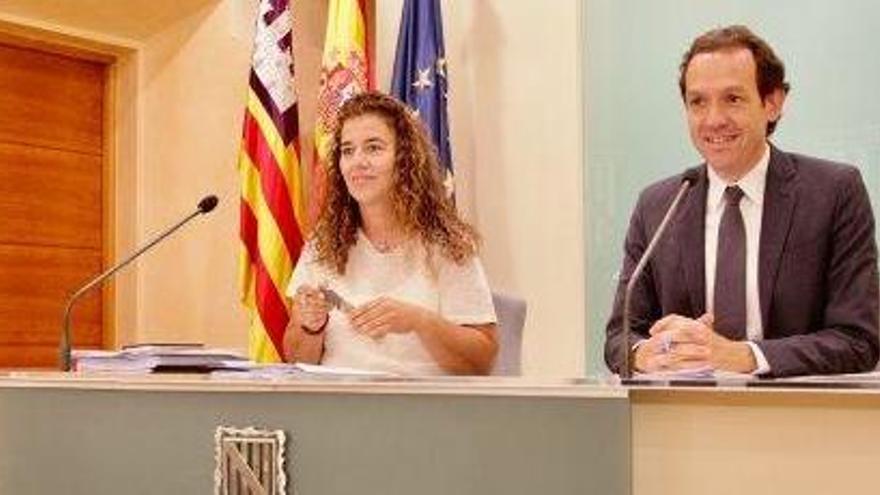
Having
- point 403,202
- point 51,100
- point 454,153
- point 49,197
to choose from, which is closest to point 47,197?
point 49,197

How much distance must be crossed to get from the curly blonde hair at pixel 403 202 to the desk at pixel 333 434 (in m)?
0.83

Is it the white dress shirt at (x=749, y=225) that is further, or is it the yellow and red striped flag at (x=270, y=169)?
the yellow and red striped flag at (x=270, y=169)

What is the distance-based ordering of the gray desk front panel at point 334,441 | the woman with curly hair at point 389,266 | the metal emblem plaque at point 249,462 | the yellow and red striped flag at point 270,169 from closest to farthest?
the gray desk front panel at point 334,441 < the metal emblem plaque at point 249,462 < the woman with curly hair at point 389,266 < the yellow and red striped flag at point 270,169

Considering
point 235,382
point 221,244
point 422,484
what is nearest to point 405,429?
point 422,484

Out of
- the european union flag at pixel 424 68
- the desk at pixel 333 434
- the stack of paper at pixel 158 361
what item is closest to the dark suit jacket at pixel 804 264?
the desk at pixel 333 434

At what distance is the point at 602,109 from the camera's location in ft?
12.1

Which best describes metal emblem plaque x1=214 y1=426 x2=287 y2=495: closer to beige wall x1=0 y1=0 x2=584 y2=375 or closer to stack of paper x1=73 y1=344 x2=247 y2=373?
stack of paper x1=73 y1=344 x2=247 y2=373

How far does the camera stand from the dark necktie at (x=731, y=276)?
2053 mm

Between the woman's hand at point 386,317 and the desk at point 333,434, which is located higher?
the woman's hand at point 386,317

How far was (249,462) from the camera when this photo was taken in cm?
154

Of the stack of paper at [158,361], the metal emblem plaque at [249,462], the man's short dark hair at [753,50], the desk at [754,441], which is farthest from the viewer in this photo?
the man's short dark hair at [753,50]

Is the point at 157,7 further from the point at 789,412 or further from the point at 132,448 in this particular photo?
the point at 789,412

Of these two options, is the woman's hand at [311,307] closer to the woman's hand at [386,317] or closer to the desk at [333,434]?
the woman's hand at [386,317]

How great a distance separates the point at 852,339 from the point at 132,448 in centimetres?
124
